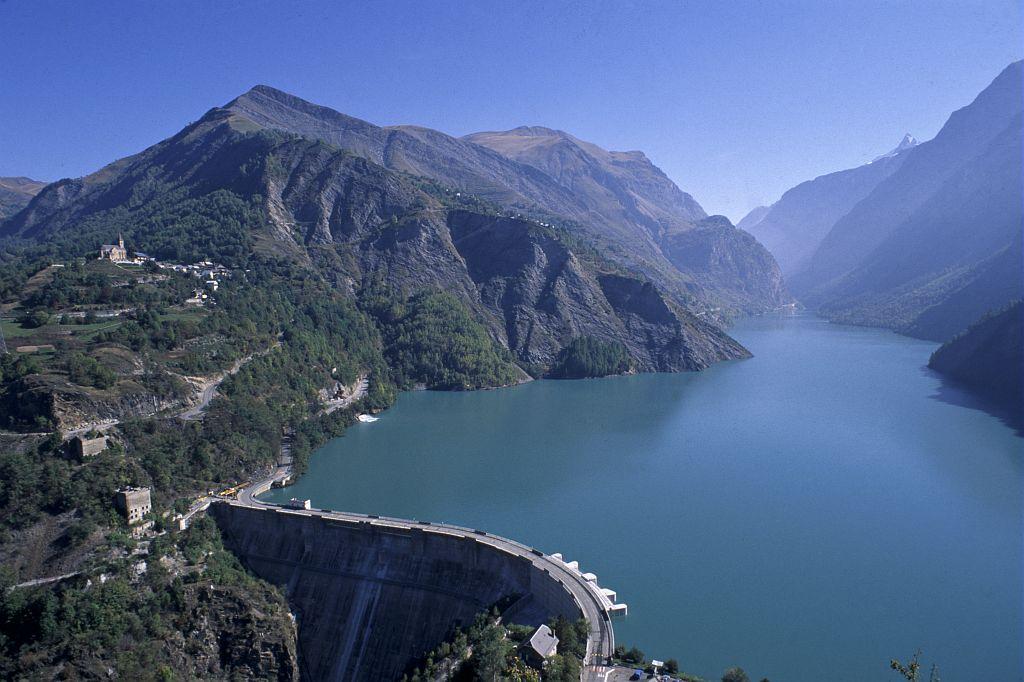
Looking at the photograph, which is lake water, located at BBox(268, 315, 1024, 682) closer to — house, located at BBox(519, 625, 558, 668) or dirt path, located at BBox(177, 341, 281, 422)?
house, located at BBox(519, 625, 558, 668)

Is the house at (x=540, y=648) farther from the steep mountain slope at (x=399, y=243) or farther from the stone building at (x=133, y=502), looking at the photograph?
the steep mountain slope at (x=399, y=243)

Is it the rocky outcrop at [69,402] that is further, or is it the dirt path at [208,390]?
the dirt path at [208,390]

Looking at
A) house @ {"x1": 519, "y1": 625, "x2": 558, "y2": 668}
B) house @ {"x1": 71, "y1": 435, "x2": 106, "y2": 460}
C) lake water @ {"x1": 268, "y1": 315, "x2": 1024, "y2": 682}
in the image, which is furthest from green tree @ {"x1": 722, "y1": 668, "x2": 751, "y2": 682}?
house @ {"x1": 71, "y1": 435, "x2": 106, "y2": 460}

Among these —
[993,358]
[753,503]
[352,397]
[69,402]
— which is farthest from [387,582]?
[993,358]

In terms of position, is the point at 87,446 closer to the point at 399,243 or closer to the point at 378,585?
the point at 378,585

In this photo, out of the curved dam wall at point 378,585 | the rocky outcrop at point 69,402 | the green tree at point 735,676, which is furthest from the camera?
the rocky outcrop at point 69,402

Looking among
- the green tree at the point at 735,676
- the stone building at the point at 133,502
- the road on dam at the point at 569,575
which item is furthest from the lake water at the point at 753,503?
the stone building at the point at 133,502
